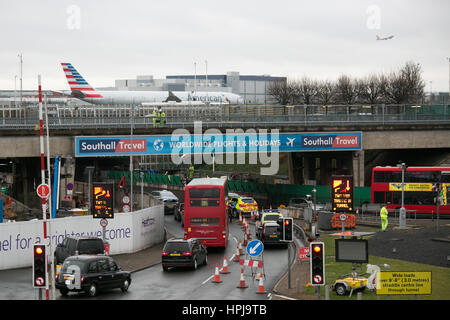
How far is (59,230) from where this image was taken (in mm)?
33438

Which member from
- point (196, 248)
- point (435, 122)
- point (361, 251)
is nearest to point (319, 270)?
point (361, 251)

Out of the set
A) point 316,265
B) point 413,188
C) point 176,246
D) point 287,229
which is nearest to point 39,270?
point 316,265

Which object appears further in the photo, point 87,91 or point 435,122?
point 87,91

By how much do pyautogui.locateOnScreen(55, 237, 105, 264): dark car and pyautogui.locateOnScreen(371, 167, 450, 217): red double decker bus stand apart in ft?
96.3

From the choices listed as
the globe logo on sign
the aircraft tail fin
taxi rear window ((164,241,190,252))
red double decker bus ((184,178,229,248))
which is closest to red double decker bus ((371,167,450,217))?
the globe logo on sign

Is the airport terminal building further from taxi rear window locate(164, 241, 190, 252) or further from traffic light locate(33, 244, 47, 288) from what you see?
traffic light locate(33, 244, 47, 288)

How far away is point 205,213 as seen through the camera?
121ft

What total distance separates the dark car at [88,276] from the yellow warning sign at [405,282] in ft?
31.5

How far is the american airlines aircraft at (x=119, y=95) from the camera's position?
107 m

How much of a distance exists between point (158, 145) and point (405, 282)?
39794mm

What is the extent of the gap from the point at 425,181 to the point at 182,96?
2887 inches

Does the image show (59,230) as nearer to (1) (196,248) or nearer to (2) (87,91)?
(1) (196,248)

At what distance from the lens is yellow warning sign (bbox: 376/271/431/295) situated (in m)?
19.1
